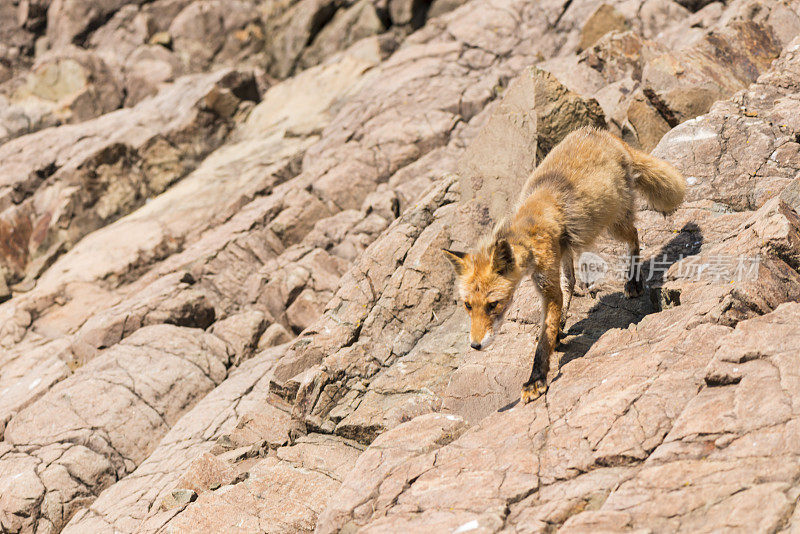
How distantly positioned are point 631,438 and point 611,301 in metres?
2.90

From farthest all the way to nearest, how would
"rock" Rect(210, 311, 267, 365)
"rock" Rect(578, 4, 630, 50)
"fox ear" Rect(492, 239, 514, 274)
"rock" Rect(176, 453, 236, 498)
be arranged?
1. "rock" Rect(578, 4, 630, 50)
2. "rock" Rect(210, 311, 267, 365)
3. "rock" Rect(176, 453, 236, 498)
4. "fox ear" Rect(492, 239, 514, 274)

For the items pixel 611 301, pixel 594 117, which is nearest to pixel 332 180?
pixel 594 117

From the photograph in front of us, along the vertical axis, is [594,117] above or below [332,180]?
above

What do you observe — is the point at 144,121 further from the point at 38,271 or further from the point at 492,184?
the point at 492,184

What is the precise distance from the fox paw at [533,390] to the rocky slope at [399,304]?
100mm

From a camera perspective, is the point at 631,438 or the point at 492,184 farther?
the point at 492,184

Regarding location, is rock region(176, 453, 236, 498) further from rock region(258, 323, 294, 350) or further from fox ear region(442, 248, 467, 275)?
rock region(258, 323, 294, 350)

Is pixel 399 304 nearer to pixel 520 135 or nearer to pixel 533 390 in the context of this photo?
pixel 533 390

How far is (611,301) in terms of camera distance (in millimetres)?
7242

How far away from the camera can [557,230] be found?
639 cm

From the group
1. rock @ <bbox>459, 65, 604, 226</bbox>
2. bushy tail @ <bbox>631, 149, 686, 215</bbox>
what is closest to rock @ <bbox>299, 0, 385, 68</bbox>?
rock @ <bbox>459, 65, 604, 226</bbox>

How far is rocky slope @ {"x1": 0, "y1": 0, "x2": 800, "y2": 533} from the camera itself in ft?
15.3

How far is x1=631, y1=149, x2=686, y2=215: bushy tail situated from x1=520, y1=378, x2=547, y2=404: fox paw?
3.03 meters

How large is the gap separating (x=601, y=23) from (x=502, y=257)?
11.3 meters
